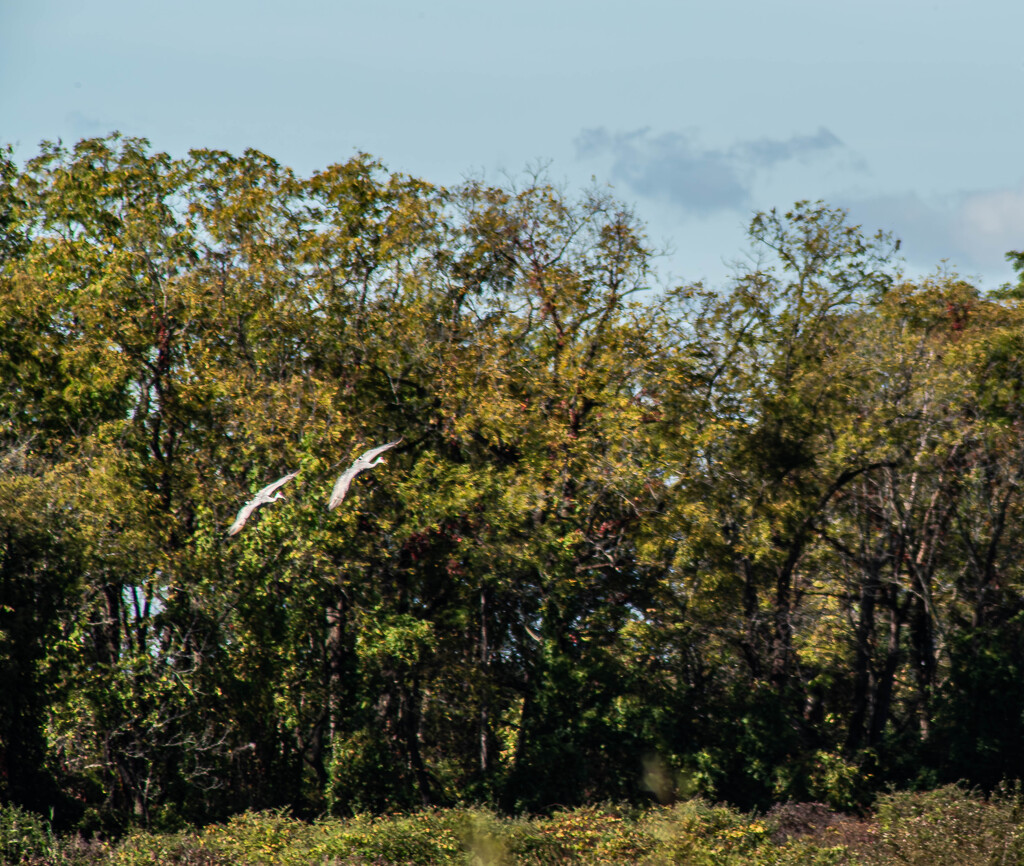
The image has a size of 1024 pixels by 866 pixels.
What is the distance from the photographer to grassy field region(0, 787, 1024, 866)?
13.8 metres

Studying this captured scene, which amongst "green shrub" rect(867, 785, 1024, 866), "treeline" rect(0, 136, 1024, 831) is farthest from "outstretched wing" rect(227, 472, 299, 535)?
"green shrub" rect(867, 785, 1024, 866)

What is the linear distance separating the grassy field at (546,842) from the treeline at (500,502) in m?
3.97

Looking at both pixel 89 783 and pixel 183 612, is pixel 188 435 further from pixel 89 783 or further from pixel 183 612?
pixel 89 783

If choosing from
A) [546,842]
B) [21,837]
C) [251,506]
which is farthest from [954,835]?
[21,837]

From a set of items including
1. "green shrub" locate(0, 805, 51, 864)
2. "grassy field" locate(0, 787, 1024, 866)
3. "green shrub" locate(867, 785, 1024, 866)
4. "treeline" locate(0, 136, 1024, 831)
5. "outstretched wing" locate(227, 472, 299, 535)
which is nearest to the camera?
"green shrub" locate(867, 785, 1024, 866)

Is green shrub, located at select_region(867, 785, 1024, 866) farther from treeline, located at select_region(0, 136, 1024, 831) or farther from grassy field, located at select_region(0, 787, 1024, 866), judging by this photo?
treeline, located at select_region(0, 136, 1024, 831)

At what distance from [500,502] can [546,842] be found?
26.2ft

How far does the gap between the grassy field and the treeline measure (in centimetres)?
397

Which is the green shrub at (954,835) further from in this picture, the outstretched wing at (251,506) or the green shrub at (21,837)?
the green shrub at (21,837)

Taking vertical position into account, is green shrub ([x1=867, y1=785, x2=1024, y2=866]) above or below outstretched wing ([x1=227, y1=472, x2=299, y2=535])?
below

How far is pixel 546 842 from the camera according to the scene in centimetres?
1478

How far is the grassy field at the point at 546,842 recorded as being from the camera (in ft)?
45.2

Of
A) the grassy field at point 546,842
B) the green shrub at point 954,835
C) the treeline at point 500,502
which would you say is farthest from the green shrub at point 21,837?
the green shrub at point 954,835

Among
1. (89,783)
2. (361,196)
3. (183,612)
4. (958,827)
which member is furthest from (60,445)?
(958,827)
